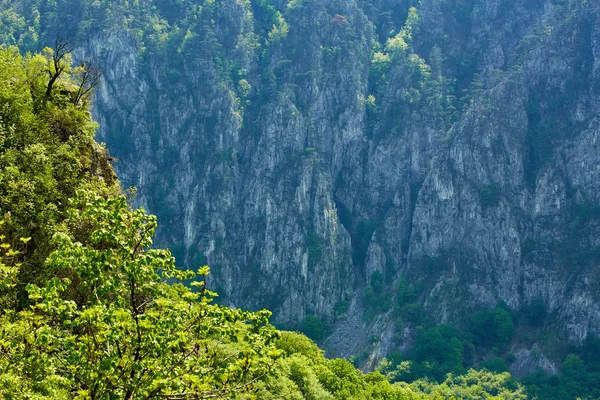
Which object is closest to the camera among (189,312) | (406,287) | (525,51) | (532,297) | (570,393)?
(189,312)

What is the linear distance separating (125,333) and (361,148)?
145 meters

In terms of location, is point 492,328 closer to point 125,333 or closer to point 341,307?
point 341,307

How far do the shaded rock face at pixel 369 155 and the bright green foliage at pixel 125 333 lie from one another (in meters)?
109

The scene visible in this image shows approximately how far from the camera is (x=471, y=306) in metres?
121

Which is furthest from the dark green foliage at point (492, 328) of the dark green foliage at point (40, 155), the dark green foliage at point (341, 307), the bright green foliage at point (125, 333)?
the bright green foliage at point (125, 333)

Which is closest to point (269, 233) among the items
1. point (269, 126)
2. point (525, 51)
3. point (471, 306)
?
point (269, 126)

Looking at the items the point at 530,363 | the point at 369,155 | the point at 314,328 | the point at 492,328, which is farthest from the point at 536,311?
the point at 369,155

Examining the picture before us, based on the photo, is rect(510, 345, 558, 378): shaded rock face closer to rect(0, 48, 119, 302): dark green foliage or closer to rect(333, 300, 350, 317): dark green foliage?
rect(333, 300, 350, 317): dark green foliage

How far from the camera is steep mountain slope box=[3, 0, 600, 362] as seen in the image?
125 metres

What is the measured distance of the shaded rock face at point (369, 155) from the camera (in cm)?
12475

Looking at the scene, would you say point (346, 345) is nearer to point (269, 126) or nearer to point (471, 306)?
point (471, 306)

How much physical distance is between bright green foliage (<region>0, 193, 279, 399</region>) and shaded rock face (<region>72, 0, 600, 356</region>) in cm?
10943

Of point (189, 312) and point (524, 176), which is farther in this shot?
point (524, 176)

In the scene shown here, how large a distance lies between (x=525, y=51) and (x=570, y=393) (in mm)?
91279
